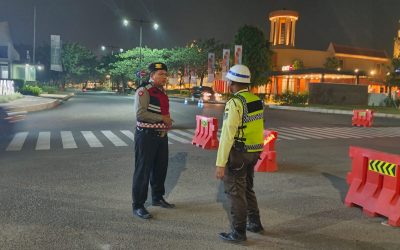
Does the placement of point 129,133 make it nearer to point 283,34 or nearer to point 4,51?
point 4,51

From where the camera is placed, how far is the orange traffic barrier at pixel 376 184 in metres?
5.43

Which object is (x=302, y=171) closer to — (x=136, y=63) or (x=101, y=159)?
(x=101, y=159)

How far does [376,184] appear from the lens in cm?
588

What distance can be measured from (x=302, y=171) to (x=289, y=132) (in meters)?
7.94

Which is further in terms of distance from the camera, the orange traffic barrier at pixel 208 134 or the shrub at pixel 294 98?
the shrub at pixel 294 98

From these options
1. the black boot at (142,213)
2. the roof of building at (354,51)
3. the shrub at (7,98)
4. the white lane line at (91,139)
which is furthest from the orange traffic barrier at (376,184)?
the roof of building at (354,51)

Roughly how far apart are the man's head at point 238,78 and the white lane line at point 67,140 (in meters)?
7.70

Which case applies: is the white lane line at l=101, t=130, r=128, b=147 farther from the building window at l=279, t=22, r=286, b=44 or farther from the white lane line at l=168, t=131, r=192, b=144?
the building window at l=279, t=22, r=286, b=44

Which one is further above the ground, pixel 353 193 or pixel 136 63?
pixel 136 63

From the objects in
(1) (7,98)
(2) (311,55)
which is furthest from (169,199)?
(2) (311,55)

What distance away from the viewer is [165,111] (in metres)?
5.58

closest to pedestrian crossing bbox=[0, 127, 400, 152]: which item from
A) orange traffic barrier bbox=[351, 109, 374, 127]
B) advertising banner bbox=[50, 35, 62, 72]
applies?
orange traffic barrier bbox=[351, 109, 374, 127]

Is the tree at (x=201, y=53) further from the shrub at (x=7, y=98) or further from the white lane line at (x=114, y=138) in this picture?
the white lane line at (x=114, y=138)

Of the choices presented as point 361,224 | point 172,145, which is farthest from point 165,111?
point 172,145
